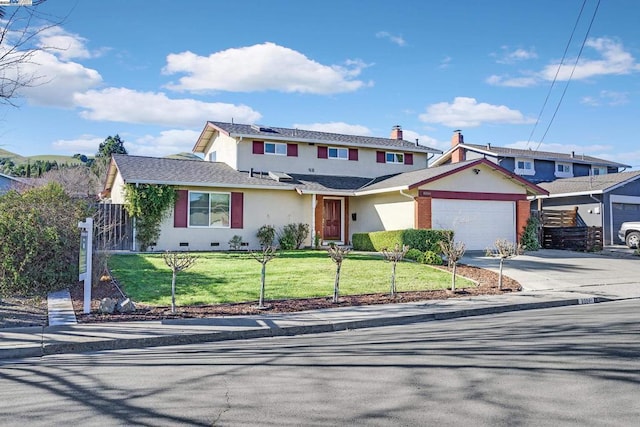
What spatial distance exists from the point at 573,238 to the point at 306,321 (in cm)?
1841

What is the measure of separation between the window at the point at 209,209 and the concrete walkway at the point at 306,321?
1159 cm

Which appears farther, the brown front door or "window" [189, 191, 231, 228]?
the brown front door

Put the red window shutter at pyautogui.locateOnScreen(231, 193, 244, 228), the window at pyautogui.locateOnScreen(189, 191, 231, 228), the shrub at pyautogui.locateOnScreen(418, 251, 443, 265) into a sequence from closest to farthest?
1. the shrub at pyautogui.locateOnScreen(418, 251, 443, 265)
2. the window at pyautogui.locateOnScreen(189, 191, 231, 228)
3. the red window shutter at pyautogui.locateOnScreen(231, 193, 244, 228)

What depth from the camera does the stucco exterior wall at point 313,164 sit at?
25219mm

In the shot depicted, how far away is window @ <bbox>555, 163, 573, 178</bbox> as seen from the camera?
134 feet

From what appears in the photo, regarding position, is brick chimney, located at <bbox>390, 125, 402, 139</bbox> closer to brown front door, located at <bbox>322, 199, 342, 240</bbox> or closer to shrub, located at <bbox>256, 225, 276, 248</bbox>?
brown front door, located at <bbox>322, 199, 342, 240</bbox>

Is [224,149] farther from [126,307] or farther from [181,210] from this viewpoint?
[126,307]

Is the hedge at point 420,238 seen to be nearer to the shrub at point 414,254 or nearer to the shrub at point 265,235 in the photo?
the shrub at point 414,254

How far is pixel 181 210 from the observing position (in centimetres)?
2144

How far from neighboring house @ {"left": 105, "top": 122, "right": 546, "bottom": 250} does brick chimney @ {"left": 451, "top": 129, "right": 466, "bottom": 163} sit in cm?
1478

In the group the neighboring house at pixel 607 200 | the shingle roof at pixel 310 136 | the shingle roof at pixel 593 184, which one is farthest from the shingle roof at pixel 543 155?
the shingle roof at pixel 310 136

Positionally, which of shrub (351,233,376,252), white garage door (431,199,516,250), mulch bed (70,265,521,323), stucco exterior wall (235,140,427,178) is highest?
stucco exterior wall (235,140,427,178)

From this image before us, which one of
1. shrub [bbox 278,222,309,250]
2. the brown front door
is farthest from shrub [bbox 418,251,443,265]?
the brown front door

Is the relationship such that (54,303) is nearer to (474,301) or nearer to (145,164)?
(474,301)
